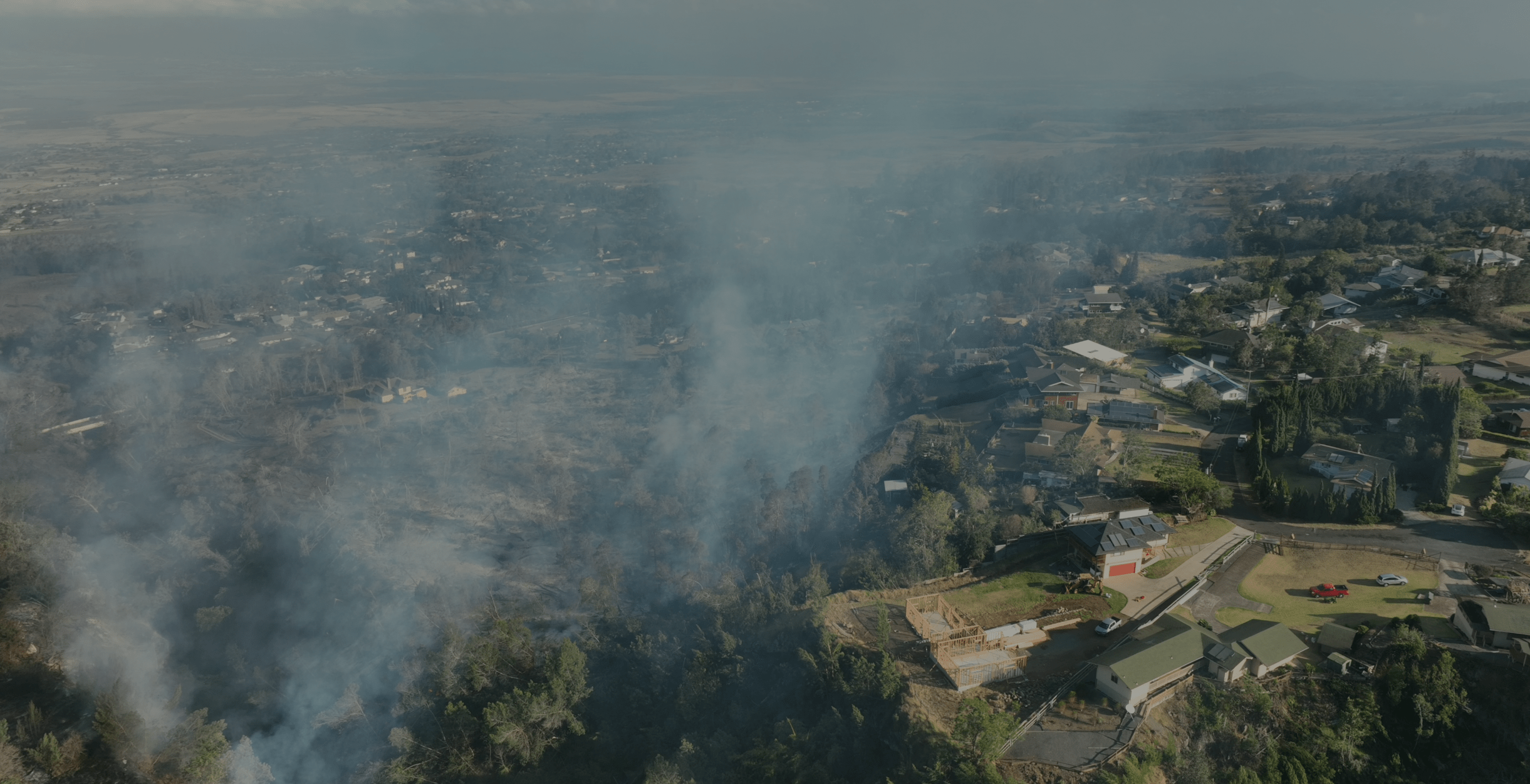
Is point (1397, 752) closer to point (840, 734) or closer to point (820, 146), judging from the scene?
point (840, 734)

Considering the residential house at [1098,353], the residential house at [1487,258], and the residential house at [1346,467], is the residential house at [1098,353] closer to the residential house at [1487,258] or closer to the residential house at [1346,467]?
the residential house at [1346,467]

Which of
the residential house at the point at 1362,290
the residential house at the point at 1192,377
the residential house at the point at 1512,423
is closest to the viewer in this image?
the residential house at the point at 1512,423

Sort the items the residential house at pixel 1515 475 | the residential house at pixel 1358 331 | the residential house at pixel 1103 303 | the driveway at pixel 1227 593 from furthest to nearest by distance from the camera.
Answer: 1. the residential house at pixel 1103 303
2. the residential house at pixel 1358 331
3. the residential house at pixel 1515 475
4. the driveway at pixel 1227 593

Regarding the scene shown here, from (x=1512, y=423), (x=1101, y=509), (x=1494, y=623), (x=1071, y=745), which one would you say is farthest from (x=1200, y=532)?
(x=1512, y=423)

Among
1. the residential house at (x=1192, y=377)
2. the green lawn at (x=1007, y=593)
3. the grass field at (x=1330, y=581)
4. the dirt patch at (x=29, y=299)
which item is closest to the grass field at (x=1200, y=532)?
the grass field at (x=1330, y=581)

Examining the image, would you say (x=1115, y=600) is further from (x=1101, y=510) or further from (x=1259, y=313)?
(x=1259, y=313)

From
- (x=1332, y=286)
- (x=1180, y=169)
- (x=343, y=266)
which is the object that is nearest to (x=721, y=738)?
(x=1332, y=286)

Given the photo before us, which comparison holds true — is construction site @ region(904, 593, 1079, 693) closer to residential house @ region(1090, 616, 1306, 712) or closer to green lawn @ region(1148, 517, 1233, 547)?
residential house @ region(1090, 616, 1306, 712)
